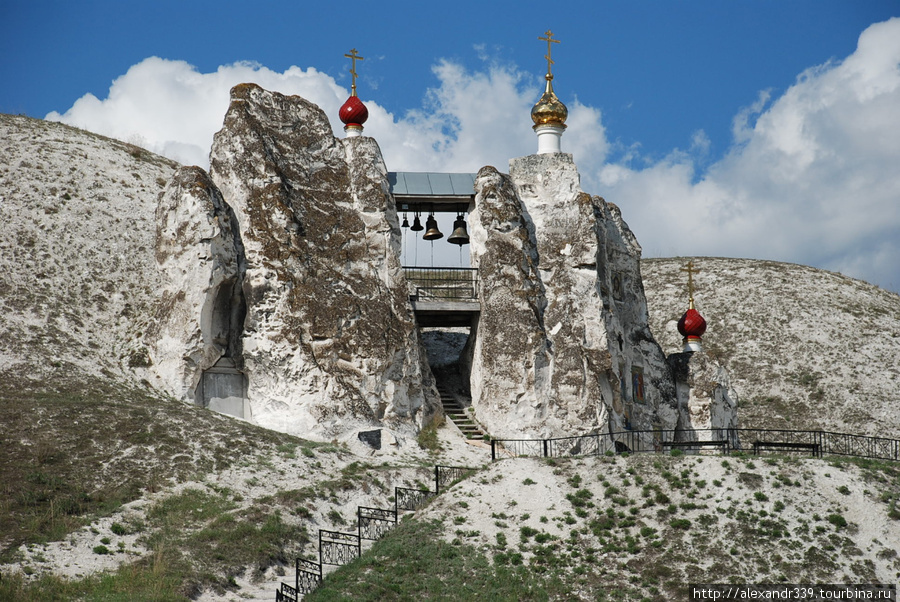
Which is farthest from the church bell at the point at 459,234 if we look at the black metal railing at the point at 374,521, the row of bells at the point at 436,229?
the black metal railing at the point at 374,521

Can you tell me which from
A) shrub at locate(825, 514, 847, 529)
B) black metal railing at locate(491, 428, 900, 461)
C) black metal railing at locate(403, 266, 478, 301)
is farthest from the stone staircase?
shrub at locate(825, 514, 847, 529)

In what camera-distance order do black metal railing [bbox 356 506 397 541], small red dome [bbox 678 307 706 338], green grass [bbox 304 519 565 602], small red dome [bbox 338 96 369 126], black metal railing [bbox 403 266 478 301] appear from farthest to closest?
small red dome [bbox 678 307 706 338], small red dome [bbox 338 96 369 126], black metal railing [bbox 403 266 478 301], black metal railing [bbox 356 506 397 541], green grass [bbox 304 519 565 602]

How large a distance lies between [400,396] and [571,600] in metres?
12.5

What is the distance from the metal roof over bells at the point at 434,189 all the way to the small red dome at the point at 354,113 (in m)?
2.26

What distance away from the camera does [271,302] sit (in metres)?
37.6

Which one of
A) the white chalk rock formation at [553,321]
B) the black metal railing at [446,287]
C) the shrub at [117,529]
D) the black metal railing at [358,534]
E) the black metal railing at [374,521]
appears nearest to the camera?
the black metal railing at [358,534]

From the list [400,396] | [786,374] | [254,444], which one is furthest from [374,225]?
[786,374]

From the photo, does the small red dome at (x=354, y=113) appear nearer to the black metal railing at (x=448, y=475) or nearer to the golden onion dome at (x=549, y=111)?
the golden onion dome at (x=549, y=111)

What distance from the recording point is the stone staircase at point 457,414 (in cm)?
3872

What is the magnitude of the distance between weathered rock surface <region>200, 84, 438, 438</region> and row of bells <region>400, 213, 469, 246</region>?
2.09 meters

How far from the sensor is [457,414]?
40250 mm

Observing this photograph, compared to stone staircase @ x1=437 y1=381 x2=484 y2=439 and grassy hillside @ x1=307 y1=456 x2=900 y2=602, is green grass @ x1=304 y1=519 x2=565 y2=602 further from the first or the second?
stone staircase @ x1=437 y1=381 x2=484 y2=439

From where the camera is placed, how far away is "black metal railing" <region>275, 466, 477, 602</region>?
26094 mm

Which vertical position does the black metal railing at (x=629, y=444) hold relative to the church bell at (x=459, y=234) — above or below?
below
